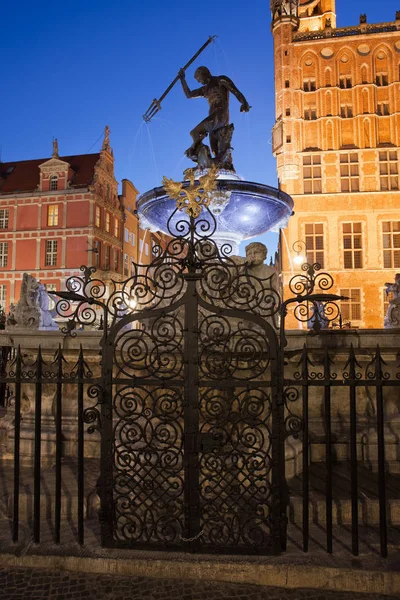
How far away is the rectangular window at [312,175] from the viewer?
1202 inches

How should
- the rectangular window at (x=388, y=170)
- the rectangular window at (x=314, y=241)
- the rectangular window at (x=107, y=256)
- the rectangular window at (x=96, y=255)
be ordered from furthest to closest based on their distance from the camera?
the rectangular window at (x=107, y=256)
the rectangular window at (x=96, y=255)
the rectangular window at (x=388, y=170)
the rectangular window at (x=314, y=241)

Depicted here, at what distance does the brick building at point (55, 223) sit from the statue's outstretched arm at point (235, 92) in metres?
25.4

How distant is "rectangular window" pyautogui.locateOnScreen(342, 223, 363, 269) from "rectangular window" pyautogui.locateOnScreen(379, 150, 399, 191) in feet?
10.7

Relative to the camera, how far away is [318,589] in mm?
3369

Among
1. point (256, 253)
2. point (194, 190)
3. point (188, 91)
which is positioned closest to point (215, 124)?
point (188, 91)

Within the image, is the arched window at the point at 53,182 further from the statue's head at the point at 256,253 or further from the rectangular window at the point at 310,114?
the statue's head at the point at 256,253

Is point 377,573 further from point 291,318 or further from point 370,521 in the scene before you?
point 291,318

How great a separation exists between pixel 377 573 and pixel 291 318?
25.1 meters

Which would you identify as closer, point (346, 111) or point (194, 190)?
point (194, 190)

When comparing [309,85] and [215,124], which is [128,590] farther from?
[309,85]

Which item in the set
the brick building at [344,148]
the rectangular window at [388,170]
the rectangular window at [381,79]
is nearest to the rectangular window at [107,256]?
the brick building at [344,148]

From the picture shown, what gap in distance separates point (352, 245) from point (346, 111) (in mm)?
8953

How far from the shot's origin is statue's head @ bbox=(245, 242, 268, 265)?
250 inches

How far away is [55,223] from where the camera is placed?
35.4 m
